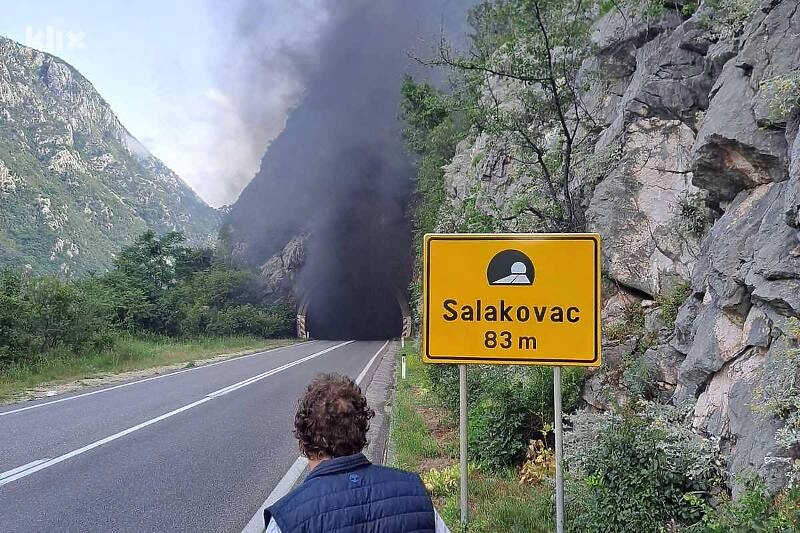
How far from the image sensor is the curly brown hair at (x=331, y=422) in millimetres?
1914

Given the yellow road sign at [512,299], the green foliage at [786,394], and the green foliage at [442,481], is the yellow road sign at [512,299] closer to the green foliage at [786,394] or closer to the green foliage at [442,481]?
the green foliage at [786,394]

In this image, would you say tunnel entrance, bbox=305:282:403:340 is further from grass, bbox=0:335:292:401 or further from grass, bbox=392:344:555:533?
grass, bbox=392:344:555:533

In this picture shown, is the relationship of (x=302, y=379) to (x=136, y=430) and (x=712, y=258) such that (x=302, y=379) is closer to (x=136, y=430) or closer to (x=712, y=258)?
(x=136, y=430)

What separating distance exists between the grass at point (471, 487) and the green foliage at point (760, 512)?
1.38 meters

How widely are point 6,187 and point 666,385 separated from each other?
74.9 meters

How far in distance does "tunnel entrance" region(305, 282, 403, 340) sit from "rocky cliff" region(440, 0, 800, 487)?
124ft

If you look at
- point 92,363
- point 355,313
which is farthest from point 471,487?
point 355,313

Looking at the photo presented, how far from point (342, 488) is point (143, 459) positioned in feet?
20.1

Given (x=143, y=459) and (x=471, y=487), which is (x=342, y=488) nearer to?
(x=471, y=487)

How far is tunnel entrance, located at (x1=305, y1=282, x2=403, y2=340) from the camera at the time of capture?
154 feet

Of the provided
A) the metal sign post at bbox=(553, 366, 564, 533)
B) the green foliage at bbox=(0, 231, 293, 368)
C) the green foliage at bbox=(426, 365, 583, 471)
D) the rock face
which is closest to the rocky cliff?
the green foliage at bbox=(426, 365, 583, 471)

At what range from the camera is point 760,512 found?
2.91 meters

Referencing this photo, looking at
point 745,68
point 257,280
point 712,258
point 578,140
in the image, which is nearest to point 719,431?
point 712,258

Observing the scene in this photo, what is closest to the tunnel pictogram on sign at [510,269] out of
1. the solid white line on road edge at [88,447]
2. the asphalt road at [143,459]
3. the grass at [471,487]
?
the grass at [471,487]
